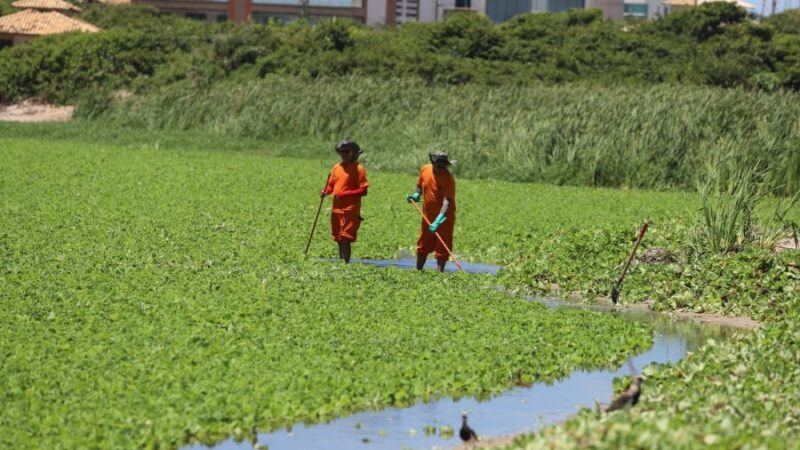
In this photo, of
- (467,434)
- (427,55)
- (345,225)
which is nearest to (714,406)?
(467,434)

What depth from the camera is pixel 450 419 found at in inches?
436

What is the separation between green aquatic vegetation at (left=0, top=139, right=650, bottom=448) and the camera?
1058 centimetres

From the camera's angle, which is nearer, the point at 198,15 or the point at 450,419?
the point at 450,419

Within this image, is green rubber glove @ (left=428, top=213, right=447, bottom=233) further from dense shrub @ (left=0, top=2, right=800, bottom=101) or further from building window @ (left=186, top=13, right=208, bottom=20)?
building window @ (left=186, top=13, right=208, bottom=20)

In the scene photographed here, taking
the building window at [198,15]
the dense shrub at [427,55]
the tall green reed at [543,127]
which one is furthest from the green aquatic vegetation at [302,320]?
the building window at [198,15]

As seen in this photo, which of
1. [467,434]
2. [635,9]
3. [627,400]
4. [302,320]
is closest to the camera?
[467,434]

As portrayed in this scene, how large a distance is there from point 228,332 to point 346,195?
621cm

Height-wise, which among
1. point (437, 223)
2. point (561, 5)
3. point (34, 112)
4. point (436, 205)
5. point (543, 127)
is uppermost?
point (561, 5)

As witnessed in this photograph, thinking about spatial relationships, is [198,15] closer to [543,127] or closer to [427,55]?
[427,55]

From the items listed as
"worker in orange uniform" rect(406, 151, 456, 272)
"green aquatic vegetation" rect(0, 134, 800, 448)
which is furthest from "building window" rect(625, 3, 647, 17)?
"worker in orange uniform" rect(406, 151, 456, 272)

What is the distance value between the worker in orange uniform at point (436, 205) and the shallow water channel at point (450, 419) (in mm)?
5382

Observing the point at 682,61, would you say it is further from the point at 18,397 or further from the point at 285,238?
the point at 18,397

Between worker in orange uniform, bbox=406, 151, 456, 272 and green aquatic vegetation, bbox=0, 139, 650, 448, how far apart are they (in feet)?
3.90

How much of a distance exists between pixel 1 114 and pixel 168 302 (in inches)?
1708
